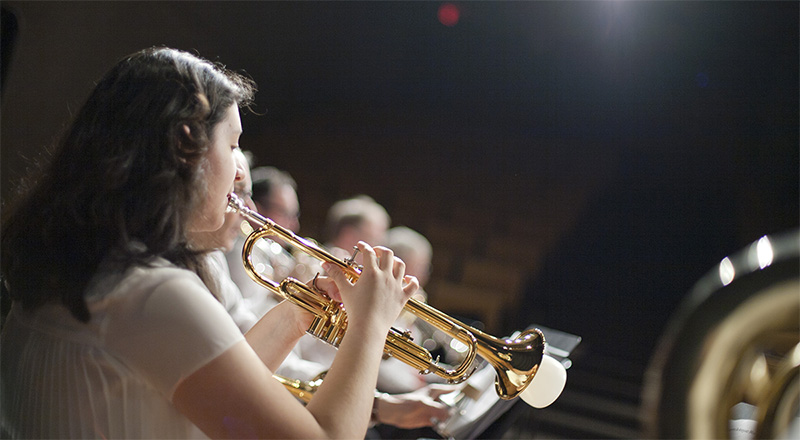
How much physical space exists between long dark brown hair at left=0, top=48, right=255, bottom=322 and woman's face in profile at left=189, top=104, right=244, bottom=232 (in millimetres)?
14

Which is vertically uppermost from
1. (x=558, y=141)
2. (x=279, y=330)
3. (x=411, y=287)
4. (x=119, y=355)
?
(x=558, y=141)

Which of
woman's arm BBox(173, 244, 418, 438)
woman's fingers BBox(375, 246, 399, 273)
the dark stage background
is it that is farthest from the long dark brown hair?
the dark stage background

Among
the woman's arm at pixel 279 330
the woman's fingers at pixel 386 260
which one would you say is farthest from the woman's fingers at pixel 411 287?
the woman's arm at pixel 279 330

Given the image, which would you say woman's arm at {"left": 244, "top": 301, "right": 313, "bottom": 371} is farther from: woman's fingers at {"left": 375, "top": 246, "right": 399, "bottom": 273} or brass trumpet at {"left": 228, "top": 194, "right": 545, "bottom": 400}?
woman's fingers at {"left": 375, "top": 246, "right": 399, "bottom": 273}

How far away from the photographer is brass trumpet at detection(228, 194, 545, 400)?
1115 mm

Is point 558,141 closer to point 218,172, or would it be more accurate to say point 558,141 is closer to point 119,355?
point 218,172

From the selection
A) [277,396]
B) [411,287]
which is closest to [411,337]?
[411,287]

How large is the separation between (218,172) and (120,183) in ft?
0.50

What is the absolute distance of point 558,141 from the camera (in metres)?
4.95

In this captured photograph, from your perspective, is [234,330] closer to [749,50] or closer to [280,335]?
[280,335]

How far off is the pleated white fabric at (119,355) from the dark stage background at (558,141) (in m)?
2.59

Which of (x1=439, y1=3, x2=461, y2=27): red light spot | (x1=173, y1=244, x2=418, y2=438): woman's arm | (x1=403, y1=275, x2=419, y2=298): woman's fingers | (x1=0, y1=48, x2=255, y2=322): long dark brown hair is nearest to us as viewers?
(x1=173, y1=244, x2=418, y2=438): woman's arm

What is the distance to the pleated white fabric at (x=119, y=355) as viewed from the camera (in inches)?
31.8

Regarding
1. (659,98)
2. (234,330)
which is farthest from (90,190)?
(659,98)
